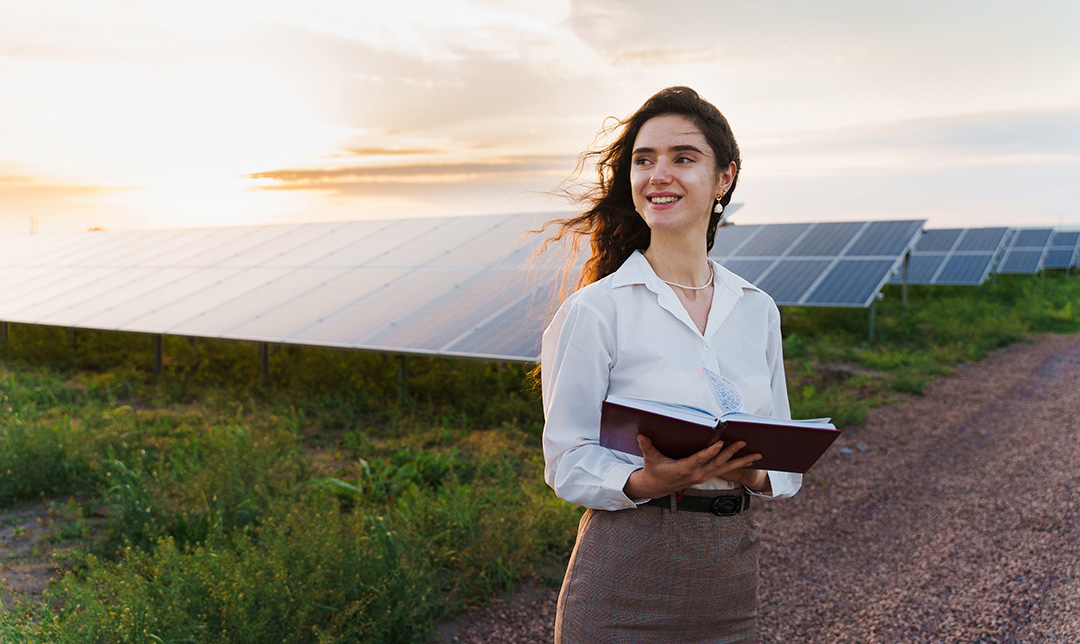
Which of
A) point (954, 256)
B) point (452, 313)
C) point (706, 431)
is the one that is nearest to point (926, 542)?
point (706, 431)

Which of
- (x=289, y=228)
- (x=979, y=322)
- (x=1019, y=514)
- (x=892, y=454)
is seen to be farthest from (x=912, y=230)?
(x=289, y=228)

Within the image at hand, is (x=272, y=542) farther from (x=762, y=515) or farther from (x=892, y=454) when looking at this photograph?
(x=892, y=454)

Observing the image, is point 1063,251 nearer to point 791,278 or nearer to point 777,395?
point 791,278

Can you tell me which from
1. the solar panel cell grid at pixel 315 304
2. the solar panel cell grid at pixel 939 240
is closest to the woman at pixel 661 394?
the solar panel cell grid at pixel 315 304

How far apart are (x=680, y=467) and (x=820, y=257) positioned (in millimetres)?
12945


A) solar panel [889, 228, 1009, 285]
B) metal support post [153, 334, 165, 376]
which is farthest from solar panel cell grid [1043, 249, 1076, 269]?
metal support post [153, 334, 165, 376]

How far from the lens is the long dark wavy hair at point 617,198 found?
1.83 metres

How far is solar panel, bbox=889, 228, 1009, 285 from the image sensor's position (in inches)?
709

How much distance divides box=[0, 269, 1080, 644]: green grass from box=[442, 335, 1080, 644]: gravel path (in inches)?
17.7

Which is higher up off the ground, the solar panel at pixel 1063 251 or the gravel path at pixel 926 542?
the solar panel at pixel 1063 251

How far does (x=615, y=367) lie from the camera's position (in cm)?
167

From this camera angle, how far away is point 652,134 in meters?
1.77

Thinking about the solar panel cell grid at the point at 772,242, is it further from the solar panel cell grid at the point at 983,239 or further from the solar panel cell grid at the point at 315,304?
the solar panel cell grid at the point at 983,239

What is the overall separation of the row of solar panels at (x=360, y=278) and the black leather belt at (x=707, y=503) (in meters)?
2.78
